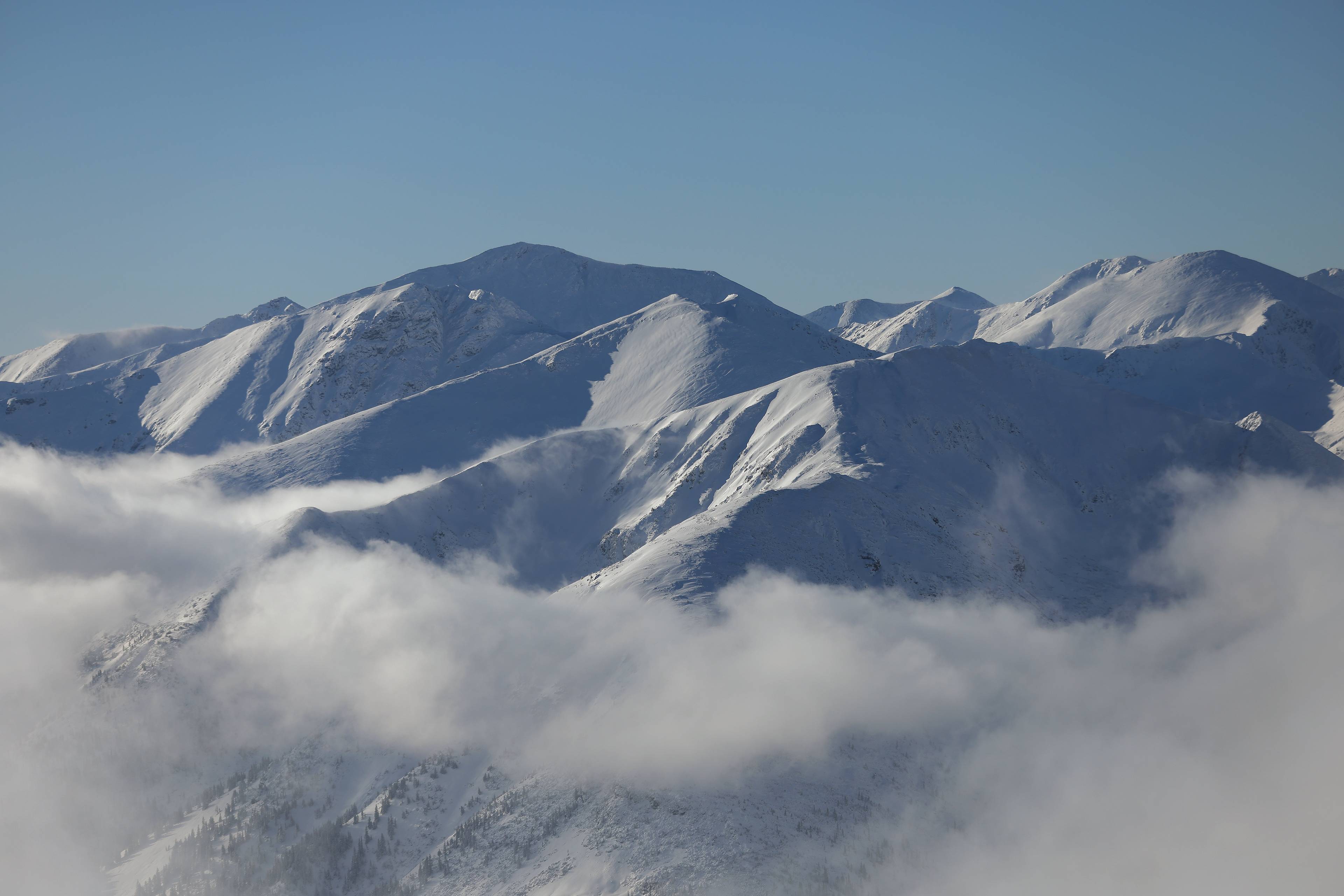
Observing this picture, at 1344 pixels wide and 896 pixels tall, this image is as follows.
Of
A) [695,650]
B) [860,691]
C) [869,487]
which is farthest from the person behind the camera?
[869,487]

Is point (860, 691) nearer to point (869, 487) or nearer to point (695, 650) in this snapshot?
point (695, 650)

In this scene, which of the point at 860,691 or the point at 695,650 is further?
the point at 695,650

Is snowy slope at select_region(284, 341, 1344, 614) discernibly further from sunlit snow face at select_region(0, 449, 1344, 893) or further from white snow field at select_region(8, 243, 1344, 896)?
sunlit snow face at select_region(0, 449, 1344, 893)

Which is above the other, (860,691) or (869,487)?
(869,487)

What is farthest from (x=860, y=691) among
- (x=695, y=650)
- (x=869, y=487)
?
(x=869, y=487)

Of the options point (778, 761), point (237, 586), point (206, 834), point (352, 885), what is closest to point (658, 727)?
point (778, 761)

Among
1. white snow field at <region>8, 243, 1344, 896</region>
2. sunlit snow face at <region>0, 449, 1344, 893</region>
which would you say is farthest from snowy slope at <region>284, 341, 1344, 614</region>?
sunlit snow face at <region>0, 449, 1344, 893</region>

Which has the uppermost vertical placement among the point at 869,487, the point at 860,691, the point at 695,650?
the point at 869,487
